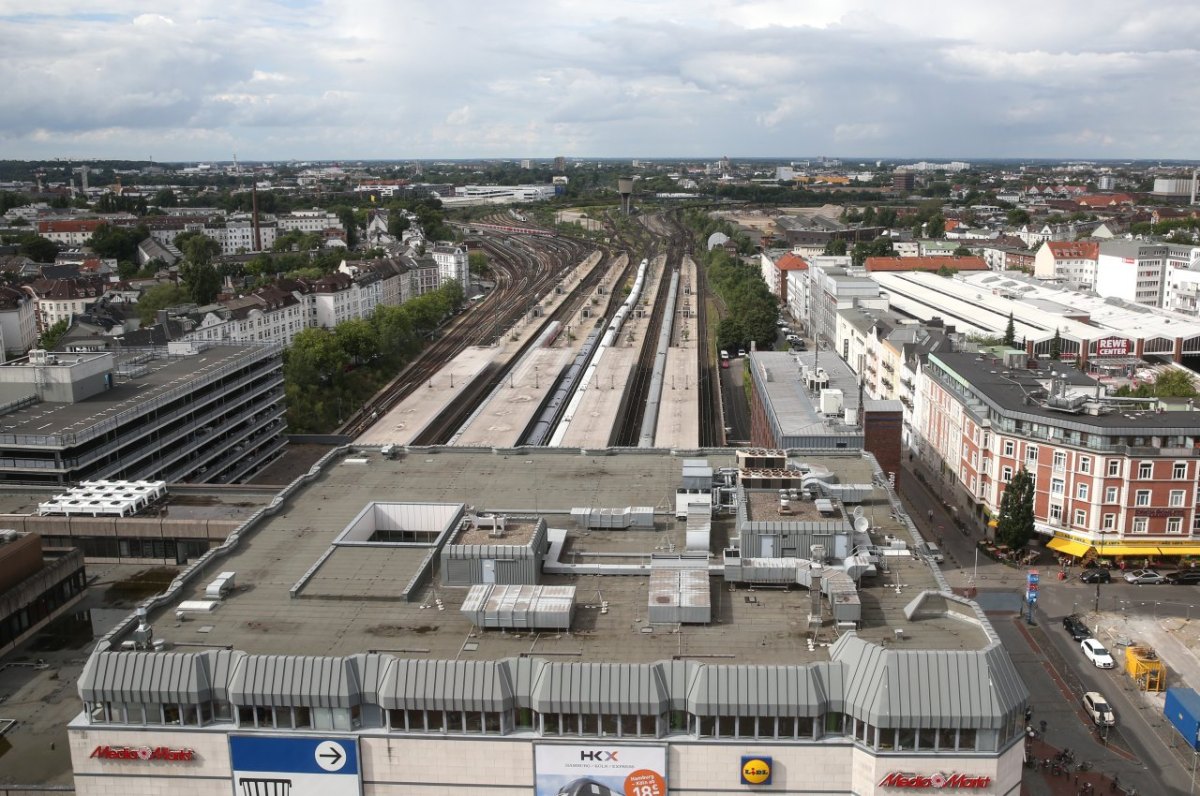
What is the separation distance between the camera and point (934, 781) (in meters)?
28.3

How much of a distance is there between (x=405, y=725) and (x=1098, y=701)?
32.0m

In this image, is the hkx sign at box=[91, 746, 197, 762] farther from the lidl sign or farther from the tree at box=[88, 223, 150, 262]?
the tree at box=[88, 223, 150, 262]

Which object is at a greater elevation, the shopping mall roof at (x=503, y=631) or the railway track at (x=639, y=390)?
the shopping mall roof at (x=503, y=631)

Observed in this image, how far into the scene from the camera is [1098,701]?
45438mm

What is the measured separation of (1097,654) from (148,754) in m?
42.5

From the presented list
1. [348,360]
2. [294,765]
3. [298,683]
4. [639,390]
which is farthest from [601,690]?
[348,360]

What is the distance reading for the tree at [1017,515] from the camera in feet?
199

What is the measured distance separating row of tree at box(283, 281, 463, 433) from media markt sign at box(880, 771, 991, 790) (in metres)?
76.3

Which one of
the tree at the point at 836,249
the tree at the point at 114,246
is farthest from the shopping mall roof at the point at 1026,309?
the tree at the point at 114,246

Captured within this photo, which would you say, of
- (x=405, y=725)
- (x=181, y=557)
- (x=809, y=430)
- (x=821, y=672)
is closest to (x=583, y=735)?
(x=405, y=725)

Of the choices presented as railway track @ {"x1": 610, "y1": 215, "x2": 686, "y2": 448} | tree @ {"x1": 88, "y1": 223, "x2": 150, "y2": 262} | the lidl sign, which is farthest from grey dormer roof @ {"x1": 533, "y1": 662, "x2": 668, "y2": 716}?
tree @ {"x1": 88, "y1": 223, "x2": 150, "y2": 262}

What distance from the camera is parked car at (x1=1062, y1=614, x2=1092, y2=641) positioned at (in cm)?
5288

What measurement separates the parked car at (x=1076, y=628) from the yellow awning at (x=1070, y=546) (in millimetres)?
7913

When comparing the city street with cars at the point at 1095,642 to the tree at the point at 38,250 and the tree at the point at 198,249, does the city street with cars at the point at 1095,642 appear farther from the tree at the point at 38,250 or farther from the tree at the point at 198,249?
the tree at the point at 38,250
